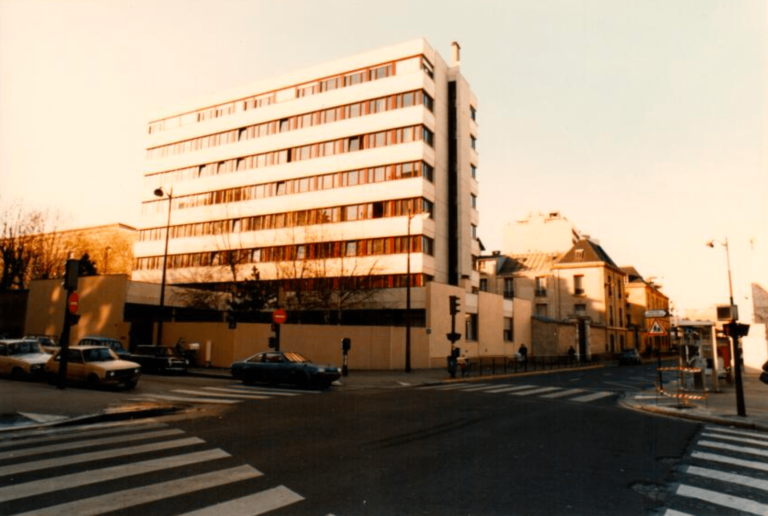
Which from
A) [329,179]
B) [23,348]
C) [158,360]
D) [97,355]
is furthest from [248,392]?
[329,179]

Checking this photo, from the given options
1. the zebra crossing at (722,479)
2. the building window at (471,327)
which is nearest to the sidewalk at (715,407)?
the zebra crossing at (722,479)

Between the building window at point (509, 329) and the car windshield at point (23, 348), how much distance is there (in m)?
38.0

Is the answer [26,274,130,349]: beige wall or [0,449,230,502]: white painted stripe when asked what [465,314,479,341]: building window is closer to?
[26,274,130,349]: beige wall

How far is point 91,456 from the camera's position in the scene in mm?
7844

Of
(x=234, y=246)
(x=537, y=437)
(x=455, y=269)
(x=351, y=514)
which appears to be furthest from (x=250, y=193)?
(x=351, y=514)

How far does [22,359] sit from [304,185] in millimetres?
27586

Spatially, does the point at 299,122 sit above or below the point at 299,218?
above

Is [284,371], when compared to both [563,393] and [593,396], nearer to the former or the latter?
[563,393]

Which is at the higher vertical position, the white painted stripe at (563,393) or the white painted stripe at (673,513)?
the white painted stripe at (673,513)

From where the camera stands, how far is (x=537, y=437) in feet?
33.5

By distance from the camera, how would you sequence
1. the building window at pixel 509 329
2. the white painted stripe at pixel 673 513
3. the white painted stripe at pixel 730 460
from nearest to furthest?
the white painted stripe at pixel 673 513 → the white painted stripe at pixel 730 460 → the building window at pixel 509 329

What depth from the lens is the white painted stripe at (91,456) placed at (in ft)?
23.3

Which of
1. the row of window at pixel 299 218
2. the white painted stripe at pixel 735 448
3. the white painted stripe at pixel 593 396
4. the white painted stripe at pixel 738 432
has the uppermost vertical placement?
the row of window at pixel 299 218

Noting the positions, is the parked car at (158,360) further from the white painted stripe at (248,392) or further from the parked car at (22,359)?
the white painted stripe at (248,392)
